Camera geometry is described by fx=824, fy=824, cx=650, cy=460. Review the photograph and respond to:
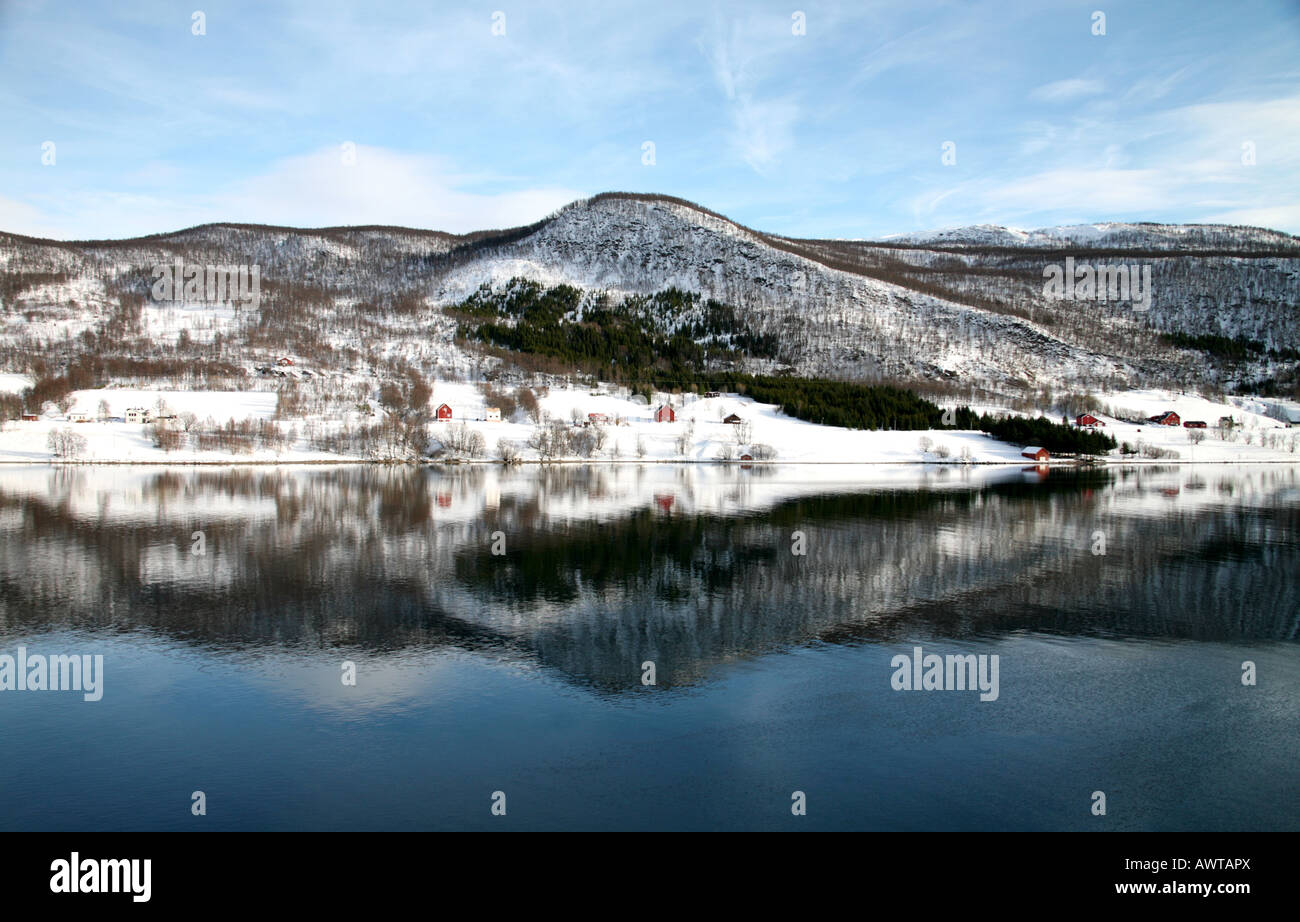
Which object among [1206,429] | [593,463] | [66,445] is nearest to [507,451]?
[593,463]

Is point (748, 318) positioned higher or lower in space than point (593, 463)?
higher

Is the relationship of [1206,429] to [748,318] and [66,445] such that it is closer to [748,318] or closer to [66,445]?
[748,318]

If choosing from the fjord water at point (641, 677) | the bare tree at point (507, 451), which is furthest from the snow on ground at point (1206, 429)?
the fjord water at point (641, 677)

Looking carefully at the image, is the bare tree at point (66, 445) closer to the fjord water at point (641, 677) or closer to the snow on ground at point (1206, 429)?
the fjord water at point (641, 677)

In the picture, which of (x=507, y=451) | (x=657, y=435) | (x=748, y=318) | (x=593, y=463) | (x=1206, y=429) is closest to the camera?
(x=593, y=463)
